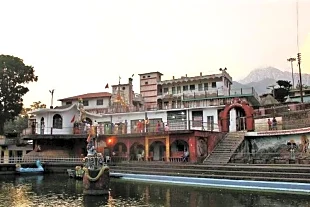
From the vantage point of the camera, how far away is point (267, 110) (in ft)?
117

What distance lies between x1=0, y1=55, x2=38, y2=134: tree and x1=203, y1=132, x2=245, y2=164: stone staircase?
30781mm

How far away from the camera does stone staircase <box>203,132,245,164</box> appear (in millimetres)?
27875

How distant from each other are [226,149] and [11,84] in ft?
107

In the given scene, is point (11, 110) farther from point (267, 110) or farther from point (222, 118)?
point (267, 110)

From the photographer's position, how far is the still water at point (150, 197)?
52.1ft

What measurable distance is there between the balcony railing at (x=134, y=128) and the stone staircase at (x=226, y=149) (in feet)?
11.5

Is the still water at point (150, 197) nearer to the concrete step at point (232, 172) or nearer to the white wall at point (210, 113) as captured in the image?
the concrete step at point (232, 172)

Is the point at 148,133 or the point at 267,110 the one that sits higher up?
the point at 267,110

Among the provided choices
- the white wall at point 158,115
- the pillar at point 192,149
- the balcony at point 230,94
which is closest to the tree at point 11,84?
the white wall at point 158,115

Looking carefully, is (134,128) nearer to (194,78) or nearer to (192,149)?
(192,149)

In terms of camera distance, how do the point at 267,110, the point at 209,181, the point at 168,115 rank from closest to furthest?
the point at 209,181 < the point at 267,110 < the point at 168,115

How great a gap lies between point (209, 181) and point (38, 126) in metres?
26.1

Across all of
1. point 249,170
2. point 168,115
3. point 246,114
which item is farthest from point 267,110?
point 249,170

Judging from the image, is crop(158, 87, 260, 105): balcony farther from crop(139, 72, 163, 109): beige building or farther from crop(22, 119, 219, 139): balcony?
crop(139, 72, 163, 109): beige building
